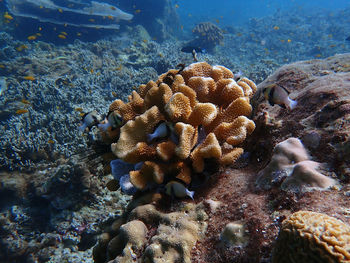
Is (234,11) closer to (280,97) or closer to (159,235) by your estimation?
(280,97)

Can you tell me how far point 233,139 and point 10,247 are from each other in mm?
5352

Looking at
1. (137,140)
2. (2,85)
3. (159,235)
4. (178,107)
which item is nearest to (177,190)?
(159,235)

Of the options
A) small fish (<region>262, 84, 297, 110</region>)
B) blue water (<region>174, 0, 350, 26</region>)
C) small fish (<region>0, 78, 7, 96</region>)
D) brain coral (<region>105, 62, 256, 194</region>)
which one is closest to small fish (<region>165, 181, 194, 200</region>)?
brain coral (<region>105, 62, 256, 194</region>)

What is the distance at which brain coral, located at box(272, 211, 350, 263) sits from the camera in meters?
1.03

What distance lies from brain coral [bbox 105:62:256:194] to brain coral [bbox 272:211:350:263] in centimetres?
94

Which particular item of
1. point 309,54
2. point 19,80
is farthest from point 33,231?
point 309,54

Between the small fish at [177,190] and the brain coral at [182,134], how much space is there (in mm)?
77

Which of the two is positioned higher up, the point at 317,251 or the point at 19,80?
the point at 317,251

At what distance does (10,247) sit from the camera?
4711mm

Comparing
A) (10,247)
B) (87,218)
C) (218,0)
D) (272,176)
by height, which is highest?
(218,0)

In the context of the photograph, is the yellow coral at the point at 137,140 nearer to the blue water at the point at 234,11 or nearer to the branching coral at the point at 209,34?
the branching coral at the point at 209,34

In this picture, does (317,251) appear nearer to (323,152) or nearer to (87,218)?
(323,152)

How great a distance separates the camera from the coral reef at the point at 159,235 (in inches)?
64.5

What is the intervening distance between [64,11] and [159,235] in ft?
54.8
